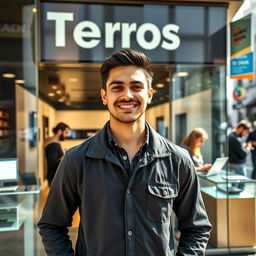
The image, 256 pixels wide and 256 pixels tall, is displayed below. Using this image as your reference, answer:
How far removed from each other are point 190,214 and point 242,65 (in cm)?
333

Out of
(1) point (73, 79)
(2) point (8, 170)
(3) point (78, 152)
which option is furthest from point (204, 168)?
(1) point (73, 79)

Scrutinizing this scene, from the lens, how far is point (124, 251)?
1208 millimetres

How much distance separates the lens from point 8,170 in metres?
3.26

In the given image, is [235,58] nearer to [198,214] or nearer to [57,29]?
[57,29]

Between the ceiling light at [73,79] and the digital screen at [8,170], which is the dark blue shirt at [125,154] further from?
the ceiling light at [73,79]

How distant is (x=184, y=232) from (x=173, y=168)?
12.9 inches

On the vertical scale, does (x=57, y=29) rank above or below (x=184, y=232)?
above

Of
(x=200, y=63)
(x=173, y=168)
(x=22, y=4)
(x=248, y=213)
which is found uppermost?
(x=22, y=4)

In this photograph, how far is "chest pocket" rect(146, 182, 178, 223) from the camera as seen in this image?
4.04 feet

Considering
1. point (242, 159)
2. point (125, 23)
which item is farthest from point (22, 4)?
point (242, 159)

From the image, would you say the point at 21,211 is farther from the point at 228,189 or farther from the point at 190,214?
the point at 228,189

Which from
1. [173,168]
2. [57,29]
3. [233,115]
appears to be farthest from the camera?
[233,115]

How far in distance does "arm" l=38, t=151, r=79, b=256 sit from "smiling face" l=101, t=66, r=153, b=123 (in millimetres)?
306

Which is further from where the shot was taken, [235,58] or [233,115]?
[233,115]
